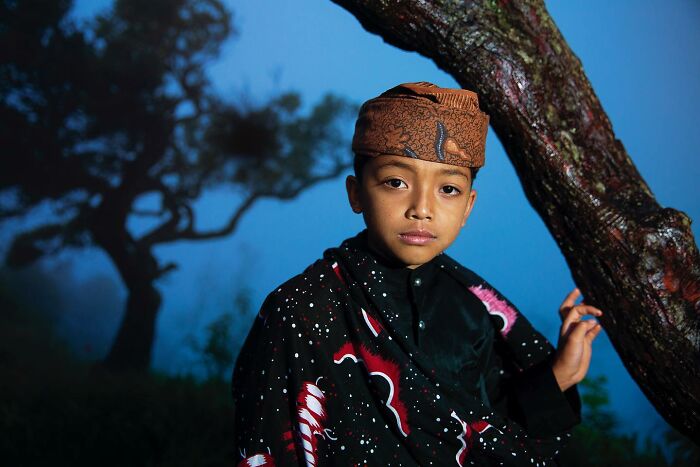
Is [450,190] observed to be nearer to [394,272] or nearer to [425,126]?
[425,126]

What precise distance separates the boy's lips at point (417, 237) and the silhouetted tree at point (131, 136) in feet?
9.19

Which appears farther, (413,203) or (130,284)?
(130,284)

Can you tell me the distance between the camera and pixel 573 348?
6.06ft

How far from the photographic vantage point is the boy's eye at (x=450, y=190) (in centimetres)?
162

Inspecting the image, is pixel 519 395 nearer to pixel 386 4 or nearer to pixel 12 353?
pixel 386 4

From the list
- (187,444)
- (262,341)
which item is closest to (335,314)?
(262,341)

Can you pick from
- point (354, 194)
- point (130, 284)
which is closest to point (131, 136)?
point (130, 284)

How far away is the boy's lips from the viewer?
62.7 inches

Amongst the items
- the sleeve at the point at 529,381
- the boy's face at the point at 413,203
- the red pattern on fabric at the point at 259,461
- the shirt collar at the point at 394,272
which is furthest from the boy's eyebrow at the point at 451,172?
the red pattern on fabric at the point at 259,461

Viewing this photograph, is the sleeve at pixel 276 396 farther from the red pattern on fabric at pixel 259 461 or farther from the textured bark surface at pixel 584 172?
the textured bark surface at pixel 584 172

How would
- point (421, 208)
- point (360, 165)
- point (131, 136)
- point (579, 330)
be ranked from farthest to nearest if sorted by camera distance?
1. point (131, 136)
2. point (579, 330)
3. point (360, 165)
4. point (421, 208)

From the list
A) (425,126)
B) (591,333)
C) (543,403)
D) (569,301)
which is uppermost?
(425,126)

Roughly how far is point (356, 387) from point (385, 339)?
0.13 m

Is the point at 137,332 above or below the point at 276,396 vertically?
above
